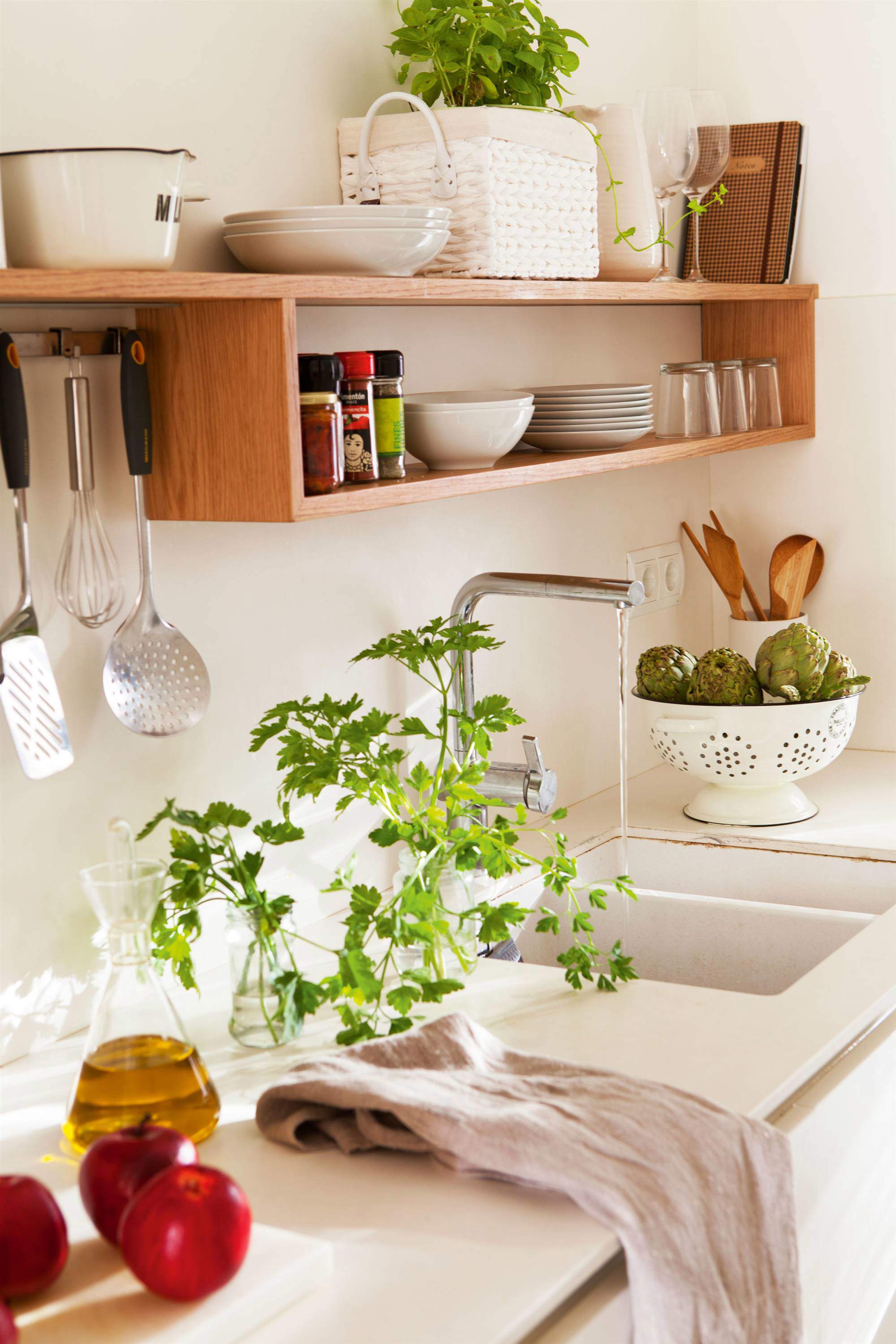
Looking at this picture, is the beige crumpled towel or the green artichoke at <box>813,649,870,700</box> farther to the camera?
the green artichoke at <box>813,649,870,700</box>

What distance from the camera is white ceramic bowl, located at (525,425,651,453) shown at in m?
1.67

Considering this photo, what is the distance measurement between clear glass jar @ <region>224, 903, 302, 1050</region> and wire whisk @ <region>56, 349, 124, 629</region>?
0.95 feet

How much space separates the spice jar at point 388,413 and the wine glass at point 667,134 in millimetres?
637

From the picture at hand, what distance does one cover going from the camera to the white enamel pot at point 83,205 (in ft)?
3.27

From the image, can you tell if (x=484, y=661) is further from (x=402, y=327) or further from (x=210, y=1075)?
→ (x=210, y=1075)

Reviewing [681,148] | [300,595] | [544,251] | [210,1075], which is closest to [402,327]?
[544,251]

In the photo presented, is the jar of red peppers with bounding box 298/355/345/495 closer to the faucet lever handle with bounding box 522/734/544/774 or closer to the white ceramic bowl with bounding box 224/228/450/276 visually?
the white ceramic bowl with bounding box 224/228/450/276

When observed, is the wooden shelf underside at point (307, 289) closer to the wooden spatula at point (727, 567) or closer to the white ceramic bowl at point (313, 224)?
the white ceramic bowl at point (313, 224)

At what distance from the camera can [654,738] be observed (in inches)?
73.5

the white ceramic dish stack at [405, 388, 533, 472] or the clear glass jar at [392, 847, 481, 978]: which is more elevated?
the white ceramic dish stack at [405, 388, 533, 472]

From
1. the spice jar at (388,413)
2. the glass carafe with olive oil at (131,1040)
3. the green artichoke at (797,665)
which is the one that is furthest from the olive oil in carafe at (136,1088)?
the green artichoke at (797,665)

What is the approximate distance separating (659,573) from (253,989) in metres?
1.17

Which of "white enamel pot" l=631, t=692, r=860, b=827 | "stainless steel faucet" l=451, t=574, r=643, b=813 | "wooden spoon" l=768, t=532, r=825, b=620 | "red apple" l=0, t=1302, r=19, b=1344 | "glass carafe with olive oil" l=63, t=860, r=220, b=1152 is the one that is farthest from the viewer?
"wooden spoon" l=768, t=532, r=825, b=620

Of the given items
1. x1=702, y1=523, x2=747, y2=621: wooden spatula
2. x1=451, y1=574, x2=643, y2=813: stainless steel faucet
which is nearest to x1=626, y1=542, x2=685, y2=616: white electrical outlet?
x1=702, y1=523, x2=747, y2=621: wooden spatula
